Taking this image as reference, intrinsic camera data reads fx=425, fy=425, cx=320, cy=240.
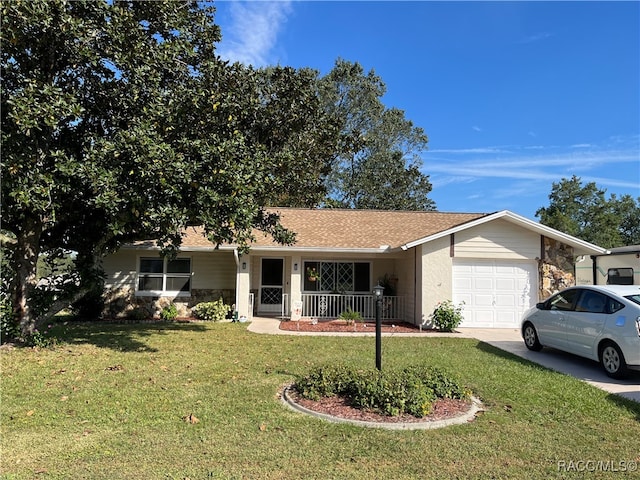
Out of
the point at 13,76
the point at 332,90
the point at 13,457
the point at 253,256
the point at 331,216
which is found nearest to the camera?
the point at 13,457

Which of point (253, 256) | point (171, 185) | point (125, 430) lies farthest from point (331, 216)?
point (125, 430)

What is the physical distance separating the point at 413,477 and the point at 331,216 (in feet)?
50.1

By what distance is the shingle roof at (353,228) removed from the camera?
1533cm

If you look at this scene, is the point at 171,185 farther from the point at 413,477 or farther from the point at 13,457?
the point at 413,477

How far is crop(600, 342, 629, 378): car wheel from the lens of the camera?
6973 mm

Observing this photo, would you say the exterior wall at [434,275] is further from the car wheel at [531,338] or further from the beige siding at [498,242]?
the car wheel at [531,338]

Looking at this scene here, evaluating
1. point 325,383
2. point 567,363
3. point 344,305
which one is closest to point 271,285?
point 344,305

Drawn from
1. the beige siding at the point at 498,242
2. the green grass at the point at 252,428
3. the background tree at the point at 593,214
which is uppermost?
the background tree at the point at 593,214

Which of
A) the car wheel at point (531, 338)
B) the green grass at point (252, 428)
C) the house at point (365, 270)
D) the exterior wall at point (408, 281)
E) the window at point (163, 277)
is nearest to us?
the green grass at point (252, 428)

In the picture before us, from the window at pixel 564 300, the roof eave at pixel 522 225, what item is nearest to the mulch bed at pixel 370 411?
the window at pixel 564 300

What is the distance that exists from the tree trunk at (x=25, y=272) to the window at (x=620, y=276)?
19386mm

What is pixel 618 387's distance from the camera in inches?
263

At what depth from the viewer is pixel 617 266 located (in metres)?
17.1

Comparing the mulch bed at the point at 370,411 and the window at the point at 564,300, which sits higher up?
the window at the point at 564,300
